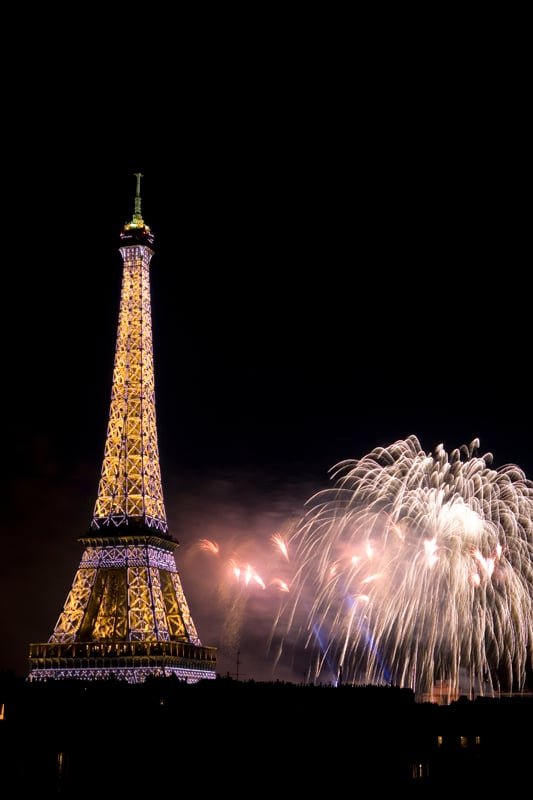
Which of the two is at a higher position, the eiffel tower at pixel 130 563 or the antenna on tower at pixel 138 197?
the antenna on tower at pixel 138 197

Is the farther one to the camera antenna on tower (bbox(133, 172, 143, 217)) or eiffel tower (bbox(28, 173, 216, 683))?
antenna on tower (bbox(133, 172, 143, 217))

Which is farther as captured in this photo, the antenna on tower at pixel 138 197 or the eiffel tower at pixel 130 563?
the antenna on tower at pixel 138 197

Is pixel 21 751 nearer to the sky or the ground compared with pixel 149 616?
nearer to the ground

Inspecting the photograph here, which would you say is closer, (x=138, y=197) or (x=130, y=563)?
(x=130, y=563)

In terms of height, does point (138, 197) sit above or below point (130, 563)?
above

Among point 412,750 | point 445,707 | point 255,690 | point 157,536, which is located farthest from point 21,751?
point 157,536

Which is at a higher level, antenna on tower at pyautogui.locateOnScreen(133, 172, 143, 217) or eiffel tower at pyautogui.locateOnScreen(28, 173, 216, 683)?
antenna on tower at pyautogui.locateOnScreen(133, 172, 143, 217)

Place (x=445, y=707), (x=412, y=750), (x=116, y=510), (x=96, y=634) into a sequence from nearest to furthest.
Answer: (x=412, y=750)
(x=445, y=707)
(x=96, y=634)
(x=116, y=510)

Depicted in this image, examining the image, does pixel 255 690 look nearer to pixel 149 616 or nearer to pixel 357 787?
pixel 357 787
